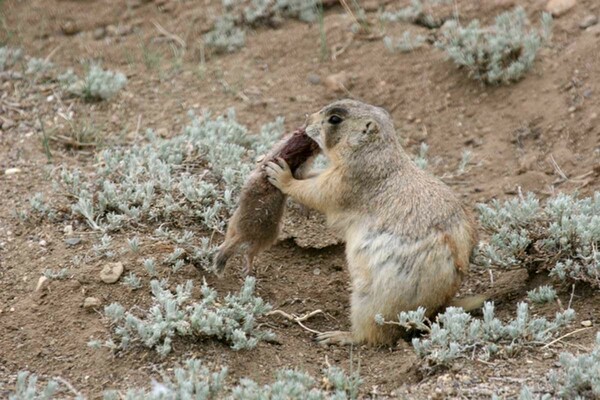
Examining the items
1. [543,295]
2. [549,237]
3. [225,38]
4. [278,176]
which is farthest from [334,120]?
[225,38]

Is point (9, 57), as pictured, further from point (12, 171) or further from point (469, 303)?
point (469, 303)

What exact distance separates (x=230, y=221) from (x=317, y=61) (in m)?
3.26

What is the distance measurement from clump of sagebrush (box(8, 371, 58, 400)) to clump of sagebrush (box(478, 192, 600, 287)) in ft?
9.54

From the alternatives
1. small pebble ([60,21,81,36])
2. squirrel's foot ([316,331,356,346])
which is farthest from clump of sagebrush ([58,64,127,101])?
squirrel's foot ([316,331,356,346])

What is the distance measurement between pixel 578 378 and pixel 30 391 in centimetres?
272

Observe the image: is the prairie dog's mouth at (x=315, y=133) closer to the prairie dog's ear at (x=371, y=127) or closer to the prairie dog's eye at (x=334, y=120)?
the prairie dog's eye at (x=334, y=120)

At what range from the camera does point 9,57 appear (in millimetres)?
9008

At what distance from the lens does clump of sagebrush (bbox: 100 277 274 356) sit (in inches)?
212

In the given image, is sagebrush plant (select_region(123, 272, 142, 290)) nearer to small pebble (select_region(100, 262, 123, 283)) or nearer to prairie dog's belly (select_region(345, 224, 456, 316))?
small pebble (select_region(100, 262, 123, 283))

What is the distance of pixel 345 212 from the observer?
20.3 ft

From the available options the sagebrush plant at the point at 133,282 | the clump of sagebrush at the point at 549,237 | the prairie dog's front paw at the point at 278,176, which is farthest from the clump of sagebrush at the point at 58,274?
the clump of sagebrush at the point at 549,237

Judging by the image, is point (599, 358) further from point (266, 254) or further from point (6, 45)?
point (6, 45)

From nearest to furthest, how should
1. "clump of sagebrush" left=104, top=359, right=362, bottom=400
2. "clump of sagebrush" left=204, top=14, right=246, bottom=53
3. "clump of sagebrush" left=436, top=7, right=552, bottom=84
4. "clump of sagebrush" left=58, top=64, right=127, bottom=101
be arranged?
"clump of sagebrush" left=104, top=359, right=362, bottom=400 → "clump of sagebrush" left=436, top=7, right=552, bottom=84 → "clump of sagebrush" left=58, top=64, right=127, bottom=101 → "clump of sagebrush" left=204, top=14, right=246, bottom=53

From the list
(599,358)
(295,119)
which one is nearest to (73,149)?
(295,119)
